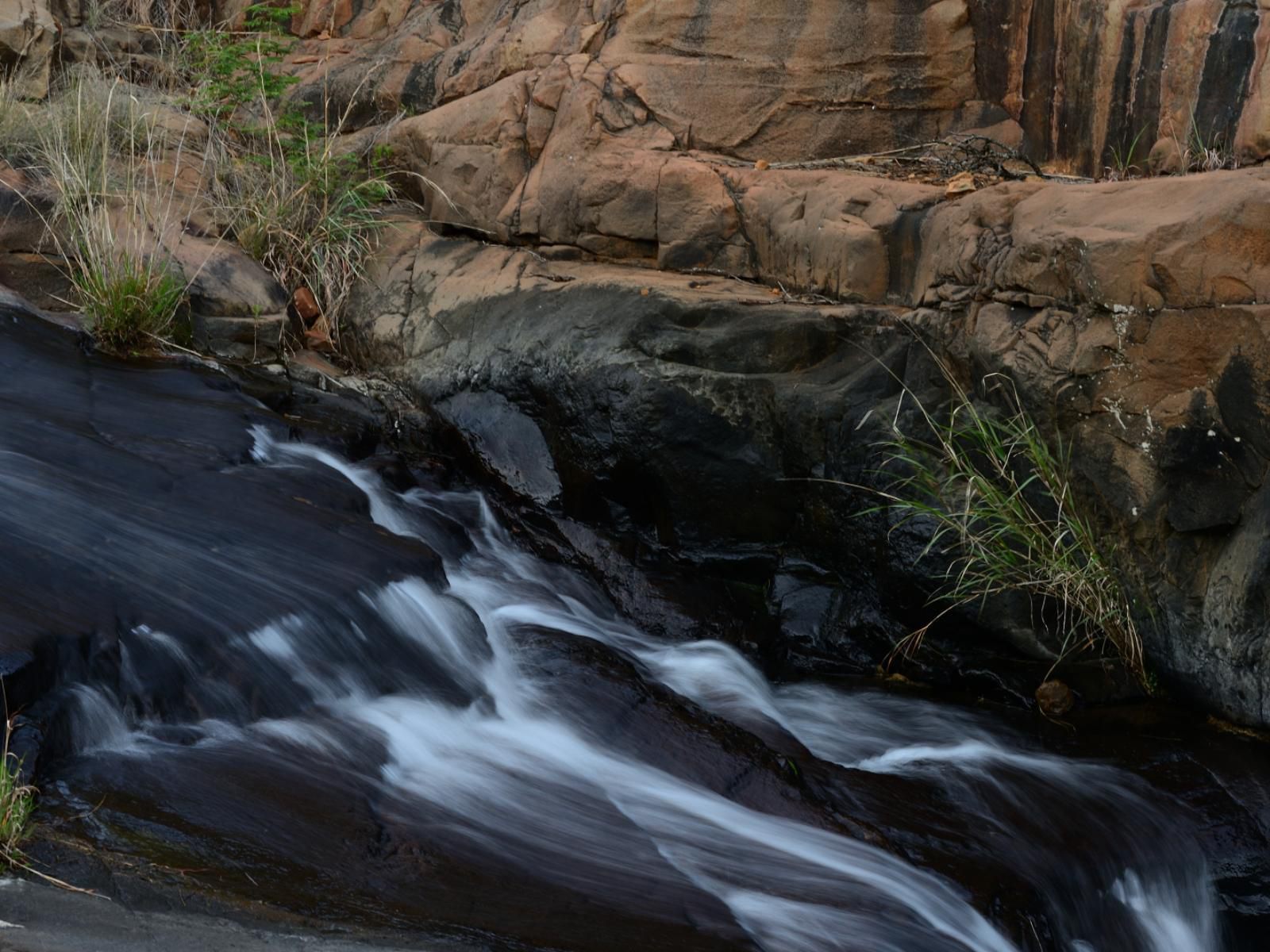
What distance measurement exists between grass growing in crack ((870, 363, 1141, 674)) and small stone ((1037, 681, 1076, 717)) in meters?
0.11

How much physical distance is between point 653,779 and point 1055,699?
165 cm

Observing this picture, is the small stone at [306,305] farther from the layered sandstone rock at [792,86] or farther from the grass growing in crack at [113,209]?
the layered sandstone rock at [792,86]

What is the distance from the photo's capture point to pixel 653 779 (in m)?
3.72

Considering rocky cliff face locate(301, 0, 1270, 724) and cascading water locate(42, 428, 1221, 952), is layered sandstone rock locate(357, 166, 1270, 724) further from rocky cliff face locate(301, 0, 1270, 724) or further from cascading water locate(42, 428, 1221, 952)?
cascading water locate(42, 428, 1221, 952)

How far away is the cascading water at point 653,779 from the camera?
318cm

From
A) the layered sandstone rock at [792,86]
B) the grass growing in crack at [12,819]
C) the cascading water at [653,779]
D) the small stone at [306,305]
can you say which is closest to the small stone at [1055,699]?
the cascading water at [653,779]

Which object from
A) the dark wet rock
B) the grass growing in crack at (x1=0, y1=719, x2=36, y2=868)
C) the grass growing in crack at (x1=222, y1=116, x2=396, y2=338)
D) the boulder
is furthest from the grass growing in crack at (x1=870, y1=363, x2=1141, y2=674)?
the boulder

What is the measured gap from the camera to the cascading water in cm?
318

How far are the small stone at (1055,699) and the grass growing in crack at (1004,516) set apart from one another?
0.11 meters

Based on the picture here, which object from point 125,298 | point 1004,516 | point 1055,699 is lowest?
point 1055,699

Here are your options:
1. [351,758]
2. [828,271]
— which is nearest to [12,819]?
[351,758]

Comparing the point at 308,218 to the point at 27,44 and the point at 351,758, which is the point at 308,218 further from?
the point at 351,758

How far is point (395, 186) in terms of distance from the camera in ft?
24.3

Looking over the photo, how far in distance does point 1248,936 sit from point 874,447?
2.12 meters
